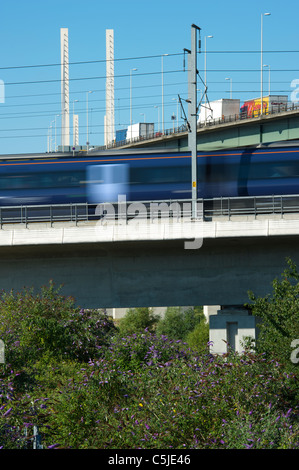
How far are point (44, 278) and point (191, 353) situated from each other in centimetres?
900

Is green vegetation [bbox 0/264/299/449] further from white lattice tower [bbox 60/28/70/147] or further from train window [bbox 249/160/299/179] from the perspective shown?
white lattice tower [bbox 60/28/70/147]

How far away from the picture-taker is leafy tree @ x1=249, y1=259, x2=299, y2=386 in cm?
1586

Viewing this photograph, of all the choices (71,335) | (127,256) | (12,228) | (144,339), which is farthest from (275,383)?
(12,228)

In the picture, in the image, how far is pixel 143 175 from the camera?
107 ft

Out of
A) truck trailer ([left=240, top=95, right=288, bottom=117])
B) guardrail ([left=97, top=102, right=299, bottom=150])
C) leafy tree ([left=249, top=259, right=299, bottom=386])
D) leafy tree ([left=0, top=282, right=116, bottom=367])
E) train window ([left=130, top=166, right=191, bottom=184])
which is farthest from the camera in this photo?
truck trailer ([left=240, top=95, right=288, bottom=117])

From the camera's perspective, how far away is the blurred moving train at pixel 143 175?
106 feet

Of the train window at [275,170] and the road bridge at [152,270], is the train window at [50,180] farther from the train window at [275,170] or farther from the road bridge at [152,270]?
the road bridge at [152,270]

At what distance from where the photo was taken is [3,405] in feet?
38.9

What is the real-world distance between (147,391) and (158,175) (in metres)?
20.6

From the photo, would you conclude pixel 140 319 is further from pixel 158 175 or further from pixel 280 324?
pixel 280 324

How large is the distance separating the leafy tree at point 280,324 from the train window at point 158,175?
50.1 feet

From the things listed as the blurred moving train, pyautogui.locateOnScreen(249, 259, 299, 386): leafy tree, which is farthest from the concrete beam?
the blurred moving train

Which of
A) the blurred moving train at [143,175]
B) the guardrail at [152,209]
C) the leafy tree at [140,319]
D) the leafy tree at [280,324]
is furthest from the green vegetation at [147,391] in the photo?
the leafy tree at [140,319]

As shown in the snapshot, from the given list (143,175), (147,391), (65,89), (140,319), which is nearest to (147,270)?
(143,175)
